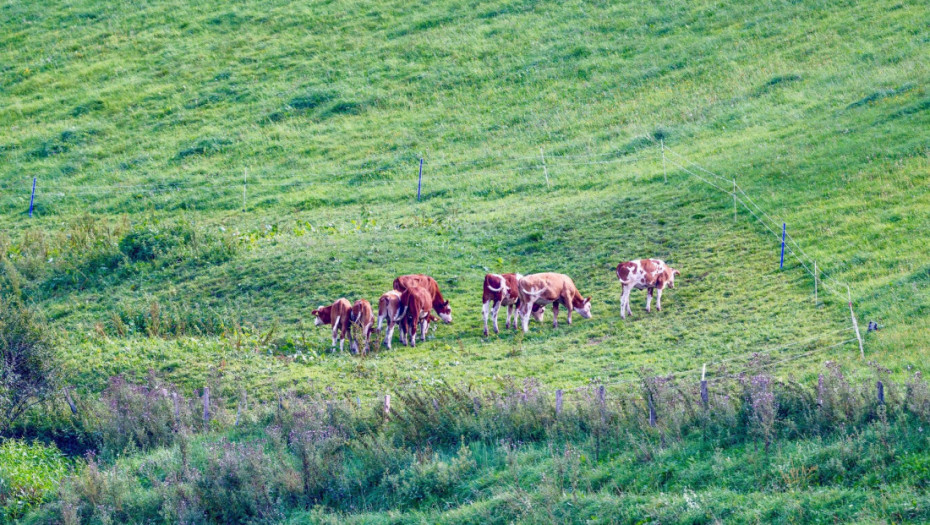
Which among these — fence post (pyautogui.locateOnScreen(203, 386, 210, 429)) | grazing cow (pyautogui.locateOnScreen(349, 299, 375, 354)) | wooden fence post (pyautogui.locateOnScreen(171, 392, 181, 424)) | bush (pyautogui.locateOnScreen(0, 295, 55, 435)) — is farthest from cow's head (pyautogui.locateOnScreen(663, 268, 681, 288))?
bush (pyautogui.locateOnScreen(0, 295, 55, 435))

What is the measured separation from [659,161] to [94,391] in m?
20.3

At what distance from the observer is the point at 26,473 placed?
1811 centimetres

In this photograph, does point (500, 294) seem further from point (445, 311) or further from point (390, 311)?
point (390, 311)

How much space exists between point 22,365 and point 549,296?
38.6 ft

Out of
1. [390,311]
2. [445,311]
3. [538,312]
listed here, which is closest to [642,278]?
[538,312]

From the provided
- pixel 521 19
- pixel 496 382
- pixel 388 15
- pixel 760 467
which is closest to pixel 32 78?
pixel 388 15

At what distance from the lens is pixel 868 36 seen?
41094mm

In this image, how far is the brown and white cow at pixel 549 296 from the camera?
24.1m

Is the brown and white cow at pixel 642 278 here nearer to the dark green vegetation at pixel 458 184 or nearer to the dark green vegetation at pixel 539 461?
the dark green vegetation at pixel 458 184

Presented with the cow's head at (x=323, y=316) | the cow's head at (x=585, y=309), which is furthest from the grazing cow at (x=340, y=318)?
the cow's head at (x=585, y=309)

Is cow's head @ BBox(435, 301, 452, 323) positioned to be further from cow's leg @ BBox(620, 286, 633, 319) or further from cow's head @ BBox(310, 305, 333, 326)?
cow's leg @ BBox(620, 286, 633, 319)

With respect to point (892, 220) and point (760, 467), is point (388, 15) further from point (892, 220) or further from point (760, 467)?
point (760, 467)

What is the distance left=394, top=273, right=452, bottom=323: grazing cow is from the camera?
967 inches

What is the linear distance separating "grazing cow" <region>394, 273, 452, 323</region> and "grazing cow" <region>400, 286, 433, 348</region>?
1.56 ft
